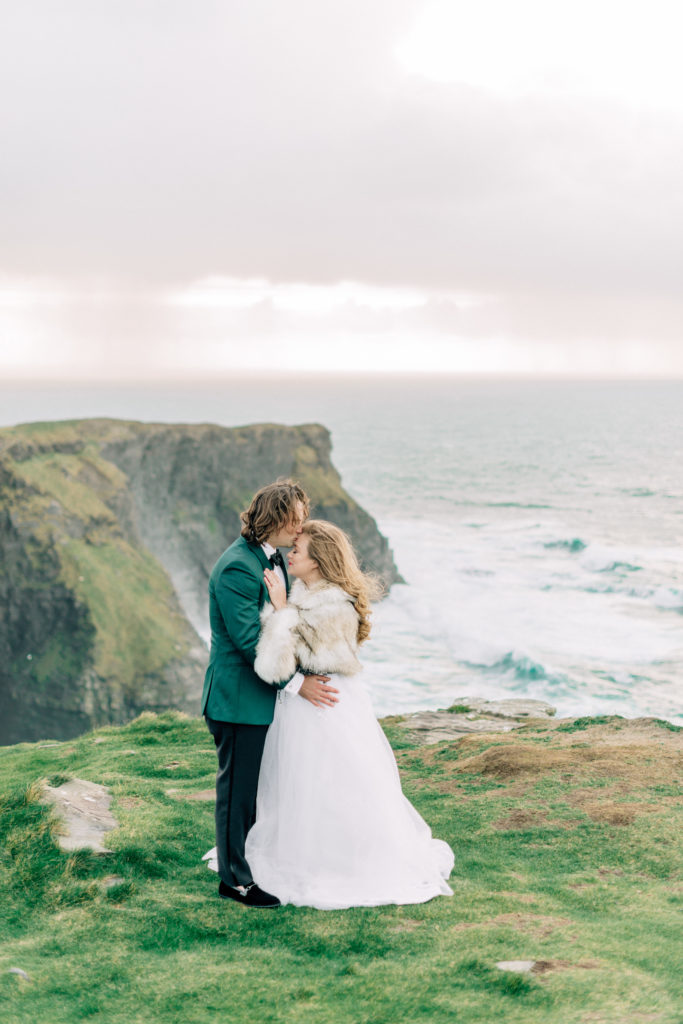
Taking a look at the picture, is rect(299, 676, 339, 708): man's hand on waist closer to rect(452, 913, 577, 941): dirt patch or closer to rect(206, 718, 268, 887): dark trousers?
rect(206, 718, 268, 887): dark trousers

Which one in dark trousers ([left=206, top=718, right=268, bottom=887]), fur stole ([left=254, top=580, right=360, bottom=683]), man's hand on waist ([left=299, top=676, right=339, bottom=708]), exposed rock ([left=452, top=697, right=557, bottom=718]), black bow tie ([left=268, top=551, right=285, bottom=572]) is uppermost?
black bow tie ([left=268, top=551, right=285, bottom=572])

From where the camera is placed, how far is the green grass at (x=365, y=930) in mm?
5387

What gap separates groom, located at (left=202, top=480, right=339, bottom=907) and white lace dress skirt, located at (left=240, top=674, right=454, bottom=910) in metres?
0.21

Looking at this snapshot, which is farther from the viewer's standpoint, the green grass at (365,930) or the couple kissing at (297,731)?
the couple kissing at (297,731)

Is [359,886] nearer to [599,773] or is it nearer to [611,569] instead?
[599,773]

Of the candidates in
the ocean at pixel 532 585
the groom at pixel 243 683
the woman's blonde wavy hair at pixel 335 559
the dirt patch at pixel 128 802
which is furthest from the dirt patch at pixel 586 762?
the ocean at pixel 532 585

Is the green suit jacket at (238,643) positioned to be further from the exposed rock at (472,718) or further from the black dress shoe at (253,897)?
the exposed rock at (472,718)

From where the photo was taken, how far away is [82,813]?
8.66 metres

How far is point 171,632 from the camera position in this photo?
44.3 metres

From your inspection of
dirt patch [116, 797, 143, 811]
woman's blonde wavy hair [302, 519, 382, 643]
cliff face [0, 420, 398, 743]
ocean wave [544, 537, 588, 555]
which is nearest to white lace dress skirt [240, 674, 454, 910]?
woman's blonde wavy hair [302, 519, 382, 643]

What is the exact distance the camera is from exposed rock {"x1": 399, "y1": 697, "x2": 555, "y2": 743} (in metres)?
14.3

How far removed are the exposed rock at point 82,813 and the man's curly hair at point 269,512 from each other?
11.5 ft

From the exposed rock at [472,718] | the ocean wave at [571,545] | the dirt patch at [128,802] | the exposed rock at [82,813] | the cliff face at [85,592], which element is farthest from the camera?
the ocean wave at [571,545]

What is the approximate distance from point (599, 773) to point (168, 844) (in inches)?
218
